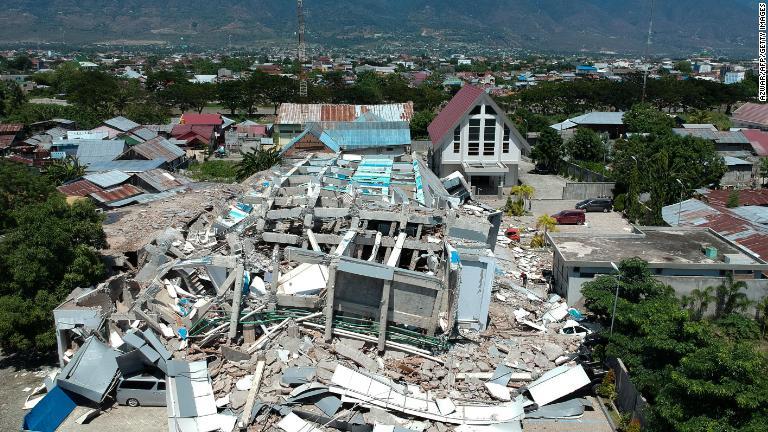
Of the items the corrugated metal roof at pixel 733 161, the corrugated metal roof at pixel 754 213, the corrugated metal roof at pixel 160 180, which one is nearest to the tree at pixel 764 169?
the corrugated metal roof at pixel 733 161

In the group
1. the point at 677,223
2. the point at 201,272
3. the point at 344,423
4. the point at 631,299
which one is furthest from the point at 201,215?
the point at 677,223

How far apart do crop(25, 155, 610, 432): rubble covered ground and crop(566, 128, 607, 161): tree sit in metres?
20.7

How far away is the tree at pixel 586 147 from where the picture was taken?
34906 mm

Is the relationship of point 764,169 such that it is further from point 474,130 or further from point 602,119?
point 602,119

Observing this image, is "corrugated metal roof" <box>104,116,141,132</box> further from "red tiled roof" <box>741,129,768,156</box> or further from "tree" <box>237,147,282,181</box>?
"red tiled roof" <box>741,129,768,156</box>

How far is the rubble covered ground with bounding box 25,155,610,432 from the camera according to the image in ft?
35.3

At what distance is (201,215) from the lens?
64.3ft

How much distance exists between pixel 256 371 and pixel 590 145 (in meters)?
28.6

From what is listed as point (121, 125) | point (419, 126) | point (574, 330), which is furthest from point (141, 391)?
point (419, 126)

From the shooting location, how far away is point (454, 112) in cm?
3045

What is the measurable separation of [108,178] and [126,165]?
4.03 m

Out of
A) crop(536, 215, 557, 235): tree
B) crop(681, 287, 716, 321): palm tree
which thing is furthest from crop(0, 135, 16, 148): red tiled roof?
crop(681, 287, 716, 321): palm tree

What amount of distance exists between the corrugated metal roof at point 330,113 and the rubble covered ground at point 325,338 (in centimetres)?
2245

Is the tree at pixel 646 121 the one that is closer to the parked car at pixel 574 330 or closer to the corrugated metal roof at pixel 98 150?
the parked car at pixel 574 330
